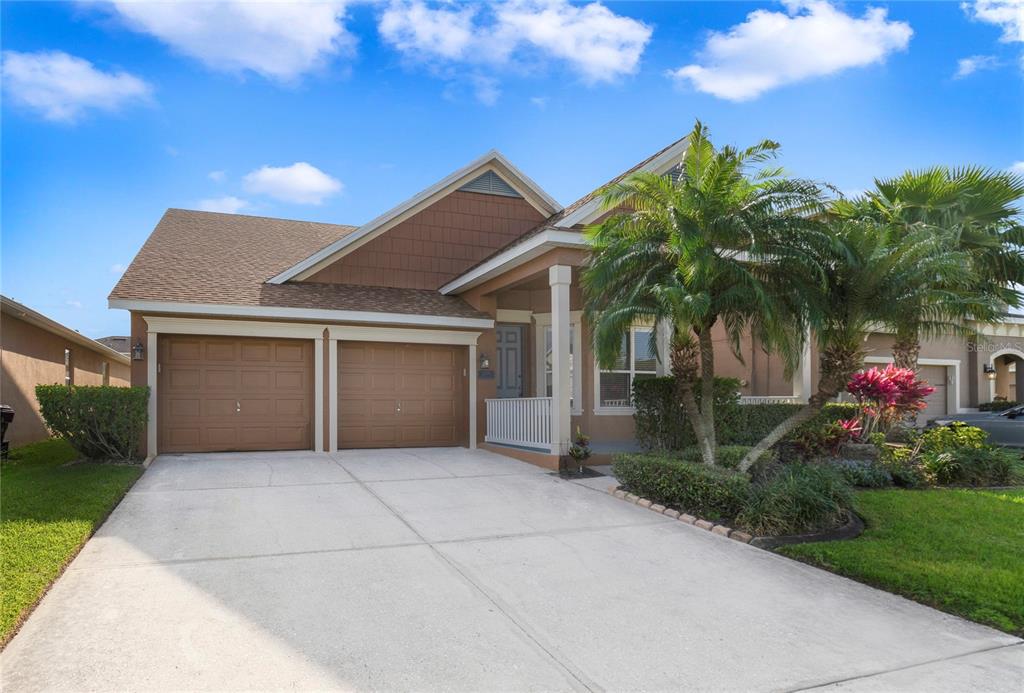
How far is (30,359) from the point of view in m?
14.3

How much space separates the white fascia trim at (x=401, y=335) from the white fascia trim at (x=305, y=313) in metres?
0.24

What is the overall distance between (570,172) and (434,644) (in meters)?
11.5

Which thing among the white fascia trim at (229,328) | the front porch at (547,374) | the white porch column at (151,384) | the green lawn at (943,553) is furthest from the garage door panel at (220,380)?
the green lawn at (943,553)

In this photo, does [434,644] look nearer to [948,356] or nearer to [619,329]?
[619,329]

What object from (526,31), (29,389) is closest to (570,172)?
(526,31)

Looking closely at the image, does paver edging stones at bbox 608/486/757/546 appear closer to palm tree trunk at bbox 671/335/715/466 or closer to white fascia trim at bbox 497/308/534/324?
palm tree trunk at bbox 671/335/715/466

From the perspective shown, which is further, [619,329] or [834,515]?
[619,329]

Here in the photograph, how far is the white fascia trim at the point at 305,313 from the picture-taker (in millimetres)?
10873

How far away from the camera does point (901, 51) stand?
988cm

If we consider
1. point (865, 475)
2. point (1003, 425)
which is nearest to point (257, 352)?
point (865, 475)

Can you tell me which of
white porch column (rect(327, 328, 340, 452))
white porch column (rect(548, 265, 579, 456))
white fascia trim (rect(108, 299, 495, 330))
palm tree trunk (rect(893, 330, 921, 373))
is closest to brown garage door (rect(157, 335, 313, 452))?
white porch column (rect(327, 328, 340, 452))

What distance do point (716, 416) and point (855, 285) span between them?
377 cm

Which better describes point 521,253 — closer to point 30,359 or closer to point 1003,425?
point 1003,425

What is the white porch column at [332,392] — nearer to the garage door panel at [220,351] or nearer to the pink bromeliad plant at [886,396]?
the garage door panel at [220,351]
